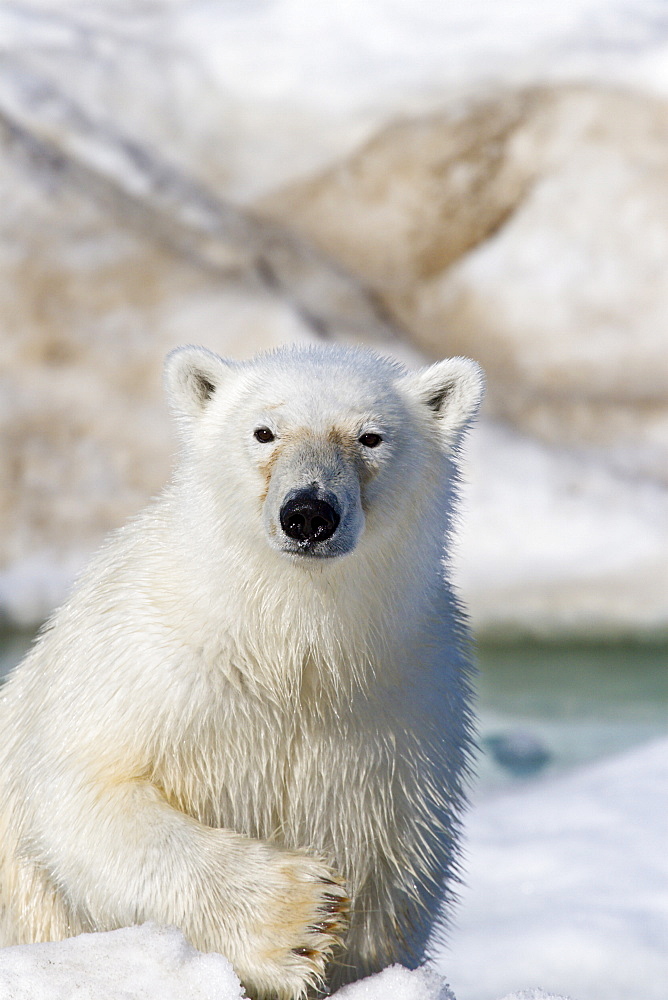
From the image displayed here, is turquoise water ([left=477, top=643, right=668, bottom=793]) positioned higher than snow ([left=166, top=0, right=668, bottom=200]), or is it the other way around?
snow ([left=166, top=0, right=668, bottom=200])

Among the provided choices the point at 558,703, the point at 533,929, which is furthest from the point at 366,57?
the point at 533,929

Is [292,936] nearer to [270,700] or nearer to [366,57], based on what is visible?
[270,700]

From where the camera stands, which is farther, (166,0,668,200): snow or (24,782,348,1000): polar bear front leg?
(166,0,668,200): snow

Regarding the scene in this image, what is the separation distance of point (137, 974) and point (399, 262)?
619 centimetres

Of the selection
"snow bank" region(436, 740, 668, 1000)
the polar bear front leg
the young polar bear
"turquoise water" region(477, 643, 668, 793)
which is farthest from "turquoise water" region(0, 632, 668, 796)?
the polar bear front leg

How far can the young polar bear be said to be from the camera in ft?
6.88

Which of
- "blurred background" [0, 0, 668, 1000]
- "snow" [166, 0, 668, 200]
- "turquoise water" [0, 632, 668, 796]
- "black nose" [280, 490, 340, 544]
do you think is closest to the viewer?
"black nose" [280, 490, 340, 544]

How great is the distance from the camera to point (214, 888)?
208 cm

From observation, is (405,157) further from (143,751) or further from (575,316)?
(143,751)

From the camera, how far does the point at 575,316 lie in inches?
291

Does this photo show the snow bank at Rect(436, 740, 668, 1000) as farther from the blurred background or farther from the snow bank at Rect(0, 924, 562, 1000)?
the snow bank at Rect(0, 924, 562, 1000)

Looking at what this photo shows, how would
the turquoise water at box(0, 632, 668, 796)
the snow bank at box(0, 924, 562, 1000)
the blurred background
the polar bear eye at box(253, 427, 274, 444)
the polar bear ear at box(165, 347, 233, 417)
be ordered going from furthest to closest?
the blurred background → the turquoise water at box(0, 632, 668, 796) → the polar bear ear at box(165, 347, 233, 417) → the polar bear eye at box(253, 427, 274, 444) → the snow bank at box(0, 924, 562, 1000)

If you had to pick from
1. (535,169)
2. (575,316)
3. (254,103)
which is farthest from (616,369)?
(254,103)

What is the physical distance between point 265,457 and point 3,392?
4.81 metres
